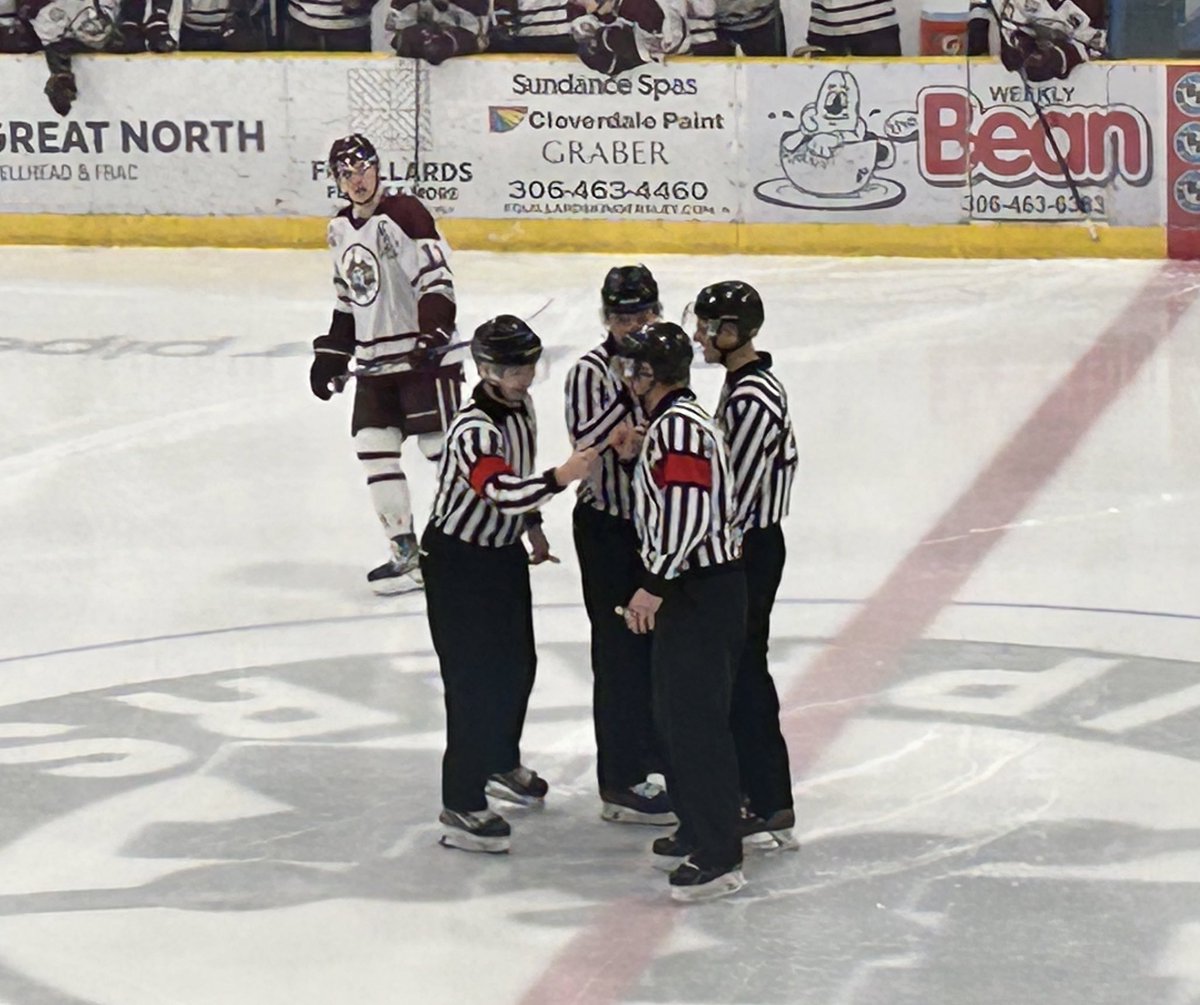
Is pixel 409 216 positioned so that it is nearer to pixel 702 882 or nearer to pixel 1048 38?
pixel 702 882

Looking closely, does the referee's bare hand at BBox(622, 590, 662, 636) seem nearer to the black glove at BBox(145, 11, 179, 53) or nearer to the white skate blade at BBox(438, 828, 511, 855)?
the white skate blade at BBox(438, 828, 511, 855)

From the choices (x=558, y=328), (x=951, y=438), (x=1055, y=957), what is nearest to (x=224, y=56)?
(x=558, y=328)

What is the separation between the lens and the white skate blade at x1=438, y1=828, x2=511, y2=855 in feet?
16.5

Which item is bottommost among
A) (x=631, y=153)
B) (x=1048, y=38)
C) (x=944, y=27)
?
(x=631, y=153)

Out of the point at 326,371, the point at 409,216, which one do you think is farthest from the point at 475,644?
the point at 409,216

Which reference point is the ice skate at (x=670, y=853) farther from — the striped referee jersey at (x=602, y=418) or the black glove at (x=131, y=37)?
the black glove at (x=131, y=37)

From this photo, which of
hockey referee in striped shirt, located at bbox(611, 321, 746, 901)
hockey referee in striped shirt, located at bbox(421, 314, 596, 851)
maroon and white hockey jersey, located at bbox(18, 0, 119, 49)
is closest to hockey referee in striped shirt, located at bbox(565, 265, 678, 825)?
hockey referee in striped shirt, located at bbox(421, 314, 596, 851)

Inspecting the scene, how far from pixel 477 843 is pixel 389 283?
8.14 ft

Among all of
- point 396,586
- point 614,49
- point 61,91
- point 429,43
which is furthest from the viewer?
point 61,91

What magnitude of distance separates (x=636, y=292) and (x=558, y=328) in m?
6.11

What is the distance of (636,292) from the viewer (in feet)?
16.4

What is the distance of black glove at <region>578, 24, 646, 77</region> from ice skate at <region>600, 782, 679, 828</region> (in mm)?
8132

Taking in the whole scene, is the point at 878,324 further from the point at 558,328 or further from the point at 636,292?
the point at 636,292

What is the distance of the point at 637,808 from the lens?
17.0 ft
